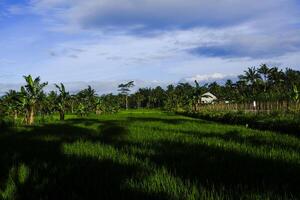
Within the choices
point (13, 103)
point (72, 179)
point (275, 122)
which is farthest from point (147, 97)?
point (72, 179)

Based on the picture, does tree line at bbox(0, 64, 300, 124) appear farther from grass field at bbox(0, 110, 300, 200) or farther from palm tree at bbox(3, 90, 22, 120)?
grass field at bbox(0, 110, 300, 200)

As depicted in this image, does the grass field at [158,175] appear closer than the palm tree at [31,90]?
Yes

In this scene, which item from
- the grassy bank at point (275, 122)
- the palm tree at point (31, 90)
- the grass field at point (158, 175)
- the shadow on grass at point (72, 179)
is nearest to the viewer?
the grass field at point (158, 175)

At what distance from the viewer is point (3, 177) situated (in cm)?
715

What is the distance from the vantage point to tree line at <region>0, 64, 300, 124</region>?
38013 millimetres

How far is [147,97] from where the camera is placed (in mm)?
132375

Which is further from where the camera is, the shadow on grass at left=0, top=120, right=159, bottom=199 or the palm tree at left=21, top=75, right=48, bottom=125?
the palm tree at left=21, top=75, right=48, bottom=125

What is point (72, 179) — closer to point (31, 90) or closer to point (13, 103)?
point (31, 90)

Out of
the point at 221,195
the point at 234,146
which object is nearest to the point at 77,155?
the point at 234,146

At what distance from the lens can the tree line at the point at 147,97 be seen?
3801cm

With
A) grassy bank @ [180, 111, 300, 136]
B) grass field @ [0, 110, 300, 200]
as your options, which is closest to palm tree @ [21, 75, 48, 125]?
grassy bank @ [180, 111, 300, 136]

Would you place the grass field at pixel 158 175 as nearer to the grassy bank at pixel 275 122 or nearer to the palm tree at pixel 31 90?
the grassy bank at pixel 275 122

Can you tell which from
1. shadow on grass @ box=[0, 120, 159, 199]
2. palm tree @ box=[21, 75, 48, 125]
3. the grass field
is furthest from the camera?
palm tree @ box=[21, 75, 48, 125]

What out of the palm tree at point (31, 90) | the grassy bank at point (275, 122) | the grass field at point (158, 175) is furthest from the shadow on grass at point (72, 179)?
the palm tree at point (31, 90)
